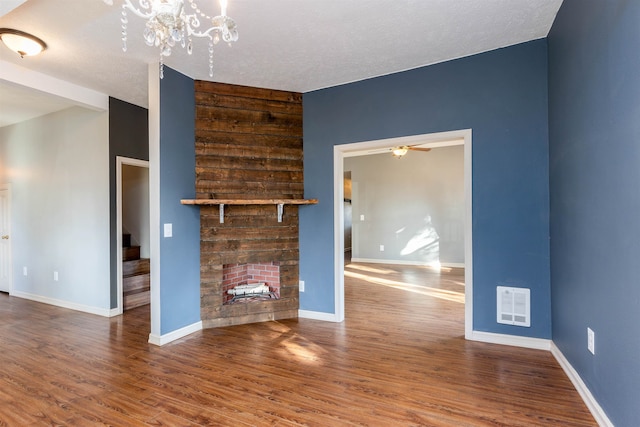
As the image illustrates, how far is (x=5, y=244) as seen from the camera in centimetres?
500

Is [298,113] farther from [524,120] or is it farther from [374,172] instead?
[374,172]

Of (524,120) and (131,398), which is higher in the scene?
(524,120)

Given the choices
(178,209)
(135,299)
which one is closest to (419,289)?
(178,209)

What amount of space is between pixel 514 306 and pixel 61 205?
17.8 ft

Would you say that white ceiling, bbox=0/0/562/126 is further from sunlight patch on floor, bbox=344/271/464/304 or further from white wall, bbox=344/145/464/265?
white wall, bbox=344/145/464/265

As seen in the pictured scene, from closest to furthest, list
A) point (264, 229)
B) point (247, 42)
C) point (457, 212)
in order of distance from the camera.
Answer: point (247, 42)
point (264, 229)
point (457, 212)

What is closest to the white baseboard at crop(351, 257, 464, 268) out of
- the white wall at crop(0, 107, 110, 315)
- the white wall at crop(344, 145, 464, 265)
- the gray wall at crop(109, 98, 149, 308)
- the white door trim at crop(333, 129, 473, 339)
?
the white wall at crop(344, 145, 464, 265)

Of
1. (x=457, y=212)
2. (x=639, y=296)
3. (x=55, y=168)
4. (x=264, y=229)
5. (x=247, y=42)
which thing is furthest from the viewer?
(x=457, y=212)

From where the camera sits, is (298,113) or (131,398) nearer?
(131,398)

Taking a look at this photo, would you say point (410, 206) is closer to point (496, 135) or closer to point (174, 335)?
point (496, 135)

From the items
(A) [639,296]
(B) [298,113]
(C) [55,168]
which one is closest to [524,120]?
(A) [639,296]

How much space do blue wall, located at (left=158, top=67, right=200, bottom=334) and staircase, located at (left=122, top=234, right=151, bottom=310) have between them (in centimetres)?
149

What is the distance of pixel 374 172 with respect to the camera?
25.4ft

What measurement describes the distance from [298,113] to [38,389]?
10.8ft
